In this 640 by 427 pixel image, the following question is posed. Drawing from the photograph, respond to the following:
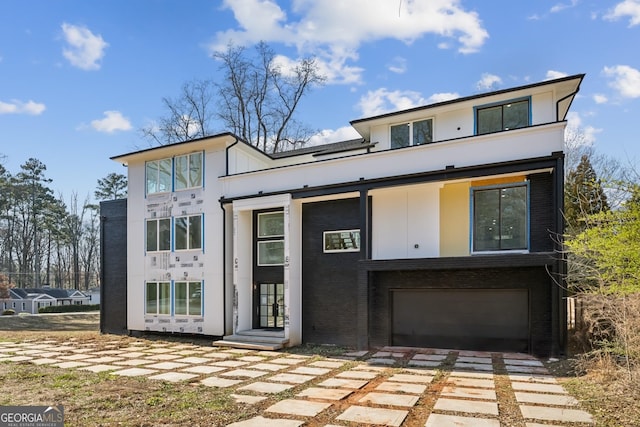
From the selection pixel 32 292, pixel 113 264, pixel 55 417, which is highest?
pixel 113 264

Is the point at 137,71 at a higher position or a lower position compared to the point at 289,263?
higher

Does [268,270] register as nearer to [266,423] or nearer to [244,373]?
[244,373]

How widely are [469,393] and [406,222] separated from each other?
504 cm

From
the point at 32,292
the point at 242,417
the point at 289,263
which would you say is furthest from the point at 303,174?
the point at 32,292

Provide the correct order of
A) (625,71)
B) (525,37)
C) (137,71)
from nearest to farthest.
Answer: (525,37) < (625,71) < (137,71)

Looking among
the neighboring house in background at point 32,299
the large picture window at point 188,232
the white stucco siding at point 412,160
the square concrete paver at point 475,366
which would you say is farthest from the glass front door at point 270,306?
the neighboring house in background at point 32,299

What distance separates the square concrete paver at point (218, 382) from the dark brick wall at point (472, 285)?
4.48 m

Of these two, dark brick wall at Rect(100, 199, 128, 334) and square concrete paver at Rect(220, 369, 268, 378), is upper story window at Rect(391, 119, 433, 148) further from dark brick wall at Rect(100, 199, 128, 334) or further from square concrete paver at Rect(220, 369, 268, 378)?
dark brick wall at Rect(100, 199, 128, 334)

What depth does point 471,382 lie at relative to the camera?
711 cm

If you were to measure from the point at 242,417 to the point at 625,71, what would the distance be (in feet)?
46.4

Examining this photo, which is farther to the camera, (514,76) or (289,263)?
(514,76)

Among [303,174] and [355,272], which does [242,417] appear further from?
[303,174]

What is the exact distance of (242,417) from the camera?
5.37 metres

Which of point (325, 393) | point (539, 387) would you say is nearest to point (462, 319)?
point (539, 387)
